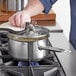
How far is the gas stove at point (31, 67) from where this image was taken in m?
0.89

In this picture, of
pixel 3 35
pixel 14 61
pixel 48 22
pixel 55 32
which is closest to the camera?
pixel 14 61

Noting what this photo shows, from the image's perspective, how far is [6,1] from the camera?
170 centimetres

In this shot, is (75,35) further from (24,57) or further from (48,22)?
(24,57)

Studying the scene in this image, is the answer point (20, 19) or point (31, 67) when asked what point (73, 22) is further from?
point (31, 67)

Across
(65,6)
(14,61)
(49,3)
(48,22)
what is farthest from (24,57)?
(65,6)

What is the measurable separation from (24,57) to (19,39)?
0.06 metres

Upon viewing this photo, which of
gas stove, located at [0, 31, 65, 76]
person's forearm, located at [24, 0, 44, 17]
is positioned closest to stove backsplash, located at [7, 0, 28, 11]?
person's forearm, located at [24, 0, 44, 17]

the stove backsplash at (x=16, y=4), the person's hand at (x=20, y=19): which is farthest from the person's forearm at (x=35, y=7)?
the stove backsplash at (x=16, y=4)

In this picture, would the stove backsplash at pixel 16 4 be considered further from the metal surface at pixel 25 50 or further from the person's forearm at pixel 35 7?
the metal surface at pixel 25 50

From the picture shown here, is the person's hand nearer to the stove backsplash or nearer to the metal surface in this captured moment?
the metal surface

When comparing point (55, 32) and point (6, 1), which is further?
point (6, 1)

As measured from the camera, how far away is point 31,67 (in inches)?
36.1

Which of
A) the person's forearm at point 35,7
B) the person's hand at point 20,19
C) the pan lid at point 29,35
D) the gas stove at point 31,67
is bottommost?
the gas stove at point 31,67

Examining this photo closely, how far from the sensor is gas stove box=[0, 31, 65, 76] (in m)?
0.89
